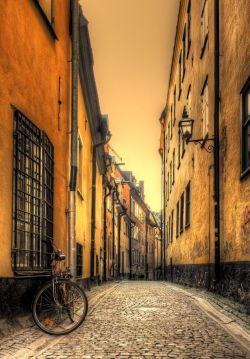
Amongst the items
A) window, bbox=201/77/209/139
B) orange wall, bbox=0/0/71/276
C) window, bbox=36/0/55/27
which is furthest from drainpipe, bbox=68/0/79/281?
window, bbox=201/77/209/139

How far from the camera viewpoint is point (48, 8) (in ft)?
29.0

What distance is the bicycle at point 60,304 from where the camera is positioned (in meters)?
6.47

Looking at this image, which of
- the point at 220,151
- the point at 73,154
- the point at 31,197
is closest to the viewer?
the point at 31,197

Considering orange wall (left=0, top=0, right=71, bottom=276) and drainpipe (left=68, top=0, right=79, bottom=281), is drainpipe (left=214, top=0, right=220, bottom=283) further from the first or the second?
orange wall (left=0, top=0, right=71, bottom=276)

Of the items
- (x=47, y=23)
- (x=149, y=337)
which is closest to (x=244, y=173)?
(x=149, y=337)

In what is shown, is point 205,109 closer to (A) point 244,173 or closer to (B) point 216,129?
(B) point 216,129

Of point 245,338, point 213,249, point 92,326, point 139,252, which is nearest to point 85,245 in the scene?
point 213,249

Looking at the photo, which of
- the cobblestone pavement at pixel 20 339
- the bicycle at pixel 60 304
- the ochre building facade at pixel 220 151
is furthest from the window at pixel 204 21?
the cobblestone pavement at pixel 20 339

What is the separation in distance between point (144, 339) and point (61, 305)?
1201mm

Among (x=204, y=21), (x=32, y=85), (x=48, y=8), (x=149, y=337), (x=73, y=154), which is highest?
(x=204, y=21)

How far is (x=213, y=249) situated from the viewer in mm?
12023

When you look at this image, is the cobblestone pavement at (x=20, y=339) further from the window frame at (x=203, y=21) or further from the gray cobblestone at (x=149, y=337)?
the window frame at (x=203, y=21)

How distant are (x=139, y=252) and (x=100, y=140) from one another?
39449 mm

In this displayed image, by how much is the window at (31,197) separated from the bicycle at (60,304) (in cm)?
48
